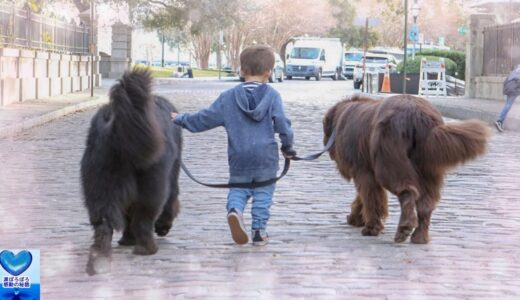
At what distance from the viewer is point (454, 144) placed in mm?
7062

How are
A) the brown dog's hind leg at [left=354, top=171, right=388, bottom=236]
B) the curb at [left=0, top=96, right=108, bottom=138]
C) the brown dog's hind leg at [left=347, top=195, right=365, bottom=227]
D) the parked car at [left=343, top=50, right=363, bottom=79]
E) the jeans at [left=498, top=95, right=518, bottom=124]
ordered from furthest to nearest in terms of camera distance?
1. the parked car at [left=343, top=50, right=363, bottom=79]
2. the jeans at [left=498, top=95, right=518, bottom=124]
3. the curb at [left=0, top=96, right=108, bottom=138]
4. the brown dog's hind leg at [left=347, top=195, right=365, bottom=227]
5. the brown dog's hind leg at [left=354, top=171, right=388, bottom=236]

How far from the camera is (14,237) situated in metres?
7.70

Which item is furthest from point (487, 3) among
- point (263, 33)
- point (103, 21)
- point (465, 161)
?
point (263, 33)

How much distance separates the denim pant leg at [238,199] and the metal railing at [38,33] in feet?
55.8

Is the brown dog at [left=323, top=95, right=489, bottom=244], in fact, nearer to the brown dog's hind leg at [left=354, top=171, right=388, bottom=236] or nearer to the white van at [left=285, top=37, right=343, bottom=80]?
the brown dog's hind leg at [left=354, top=171, right=388, bottom=236]

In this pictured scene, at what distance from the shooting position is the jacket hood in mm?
7078

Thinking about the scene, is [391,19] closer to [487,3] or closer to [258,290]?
[487,3]

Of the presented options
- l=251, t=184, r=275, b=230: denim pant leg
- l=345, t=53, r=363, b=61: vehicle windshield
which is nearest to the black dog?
l=251, t=184, r=275, b=230: denim pant leg

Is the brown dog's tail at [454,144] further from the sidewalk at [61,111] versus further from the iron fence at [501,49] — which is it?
the iron fence at [501,49]

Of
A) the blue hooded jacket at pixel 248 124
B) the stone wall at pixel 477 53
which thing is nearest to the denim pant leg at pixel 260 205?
the blue hooded jacket at pixel 248 124

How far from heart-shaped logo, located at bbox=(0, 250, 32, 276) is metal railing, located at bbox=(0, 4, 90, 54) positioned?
19.9 metres

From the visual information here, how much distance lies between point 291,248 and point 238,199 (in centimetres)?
53

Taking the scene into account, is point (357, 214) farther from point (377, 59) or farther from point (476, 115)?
point (377, 59)

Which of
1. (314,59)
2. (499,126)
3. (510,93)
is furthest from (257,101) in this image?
(314,59)
